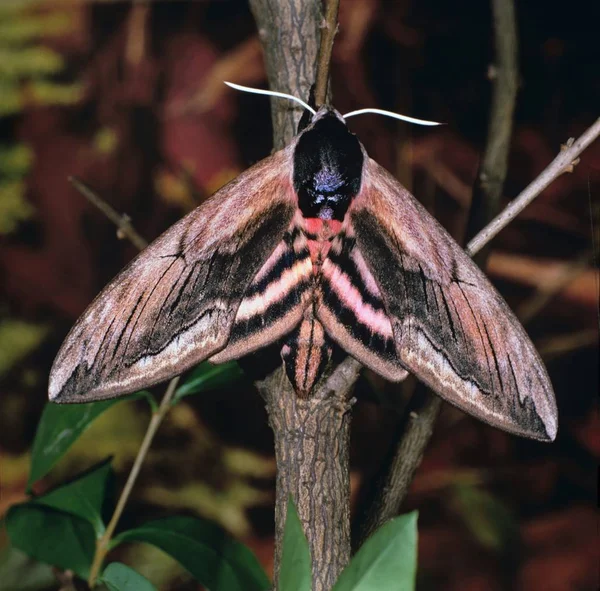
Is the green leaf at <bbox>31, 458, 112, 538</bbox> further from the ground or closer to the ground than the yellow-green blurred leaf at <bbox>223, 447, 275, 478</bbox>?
further from the ground

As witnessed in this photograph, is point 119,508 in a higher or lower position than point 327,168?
lower

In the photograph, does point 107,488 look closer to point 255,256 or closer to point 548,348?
point 255,256

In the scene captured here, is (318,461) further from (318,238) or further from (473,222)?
(473,222)

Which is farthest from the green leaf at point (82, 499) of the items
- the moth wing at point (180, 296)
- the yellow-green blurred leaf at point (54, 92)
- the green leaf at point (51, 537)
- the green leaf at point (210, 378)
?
the yellow-green blurred leaf at point (54, 92)

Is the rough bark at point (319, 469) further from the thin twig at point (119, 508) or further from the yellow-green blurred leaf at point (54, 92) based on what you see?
the yellow-green blurred leaf at point (54, 92)

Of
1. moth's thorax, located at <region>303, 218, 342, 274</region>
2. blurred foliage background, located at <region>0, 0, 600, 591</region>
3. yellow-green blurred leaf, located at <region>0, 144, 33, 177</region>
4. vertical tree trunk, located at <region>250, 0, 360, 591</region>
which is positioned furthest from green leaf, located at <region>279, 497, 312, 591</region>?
yellow-green blurred leaf, located at <region>0, 144, 33, 177</region>

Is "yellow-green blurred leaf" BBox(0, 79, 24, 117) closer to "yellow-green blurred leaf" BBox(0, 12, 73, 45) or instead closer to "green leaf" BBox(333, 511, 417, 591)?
"yellow-green blurred leaf" BBox(0, 12, 73, 45)

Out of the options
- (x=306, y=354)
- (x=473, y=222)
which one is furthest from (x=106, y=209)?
(x=473, y=222)
